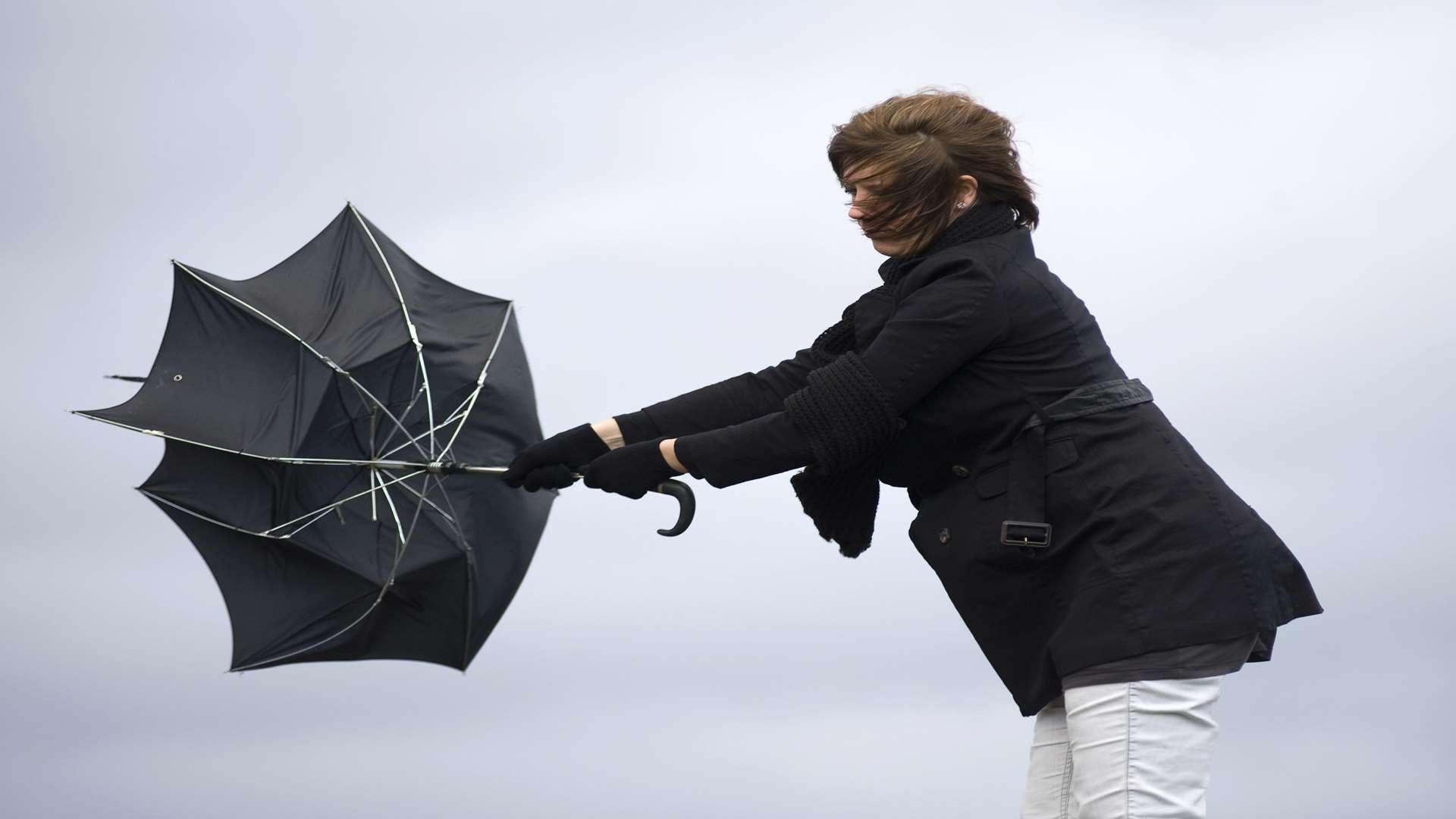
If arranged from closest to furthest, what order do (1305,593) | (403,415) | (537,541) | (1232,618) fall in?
(1232,618) → (1305,593) → (403,415) → (537,541)

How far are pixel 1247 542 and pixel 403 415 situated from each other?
7.98 ft

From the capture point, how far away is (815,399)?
9.15 ft

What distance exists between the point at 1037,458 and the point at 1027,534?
146mm

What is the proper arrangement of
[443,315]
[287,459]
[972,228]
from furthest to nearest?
[443,315]
[287,459]
[972,228]

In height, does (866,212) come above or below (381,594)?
above

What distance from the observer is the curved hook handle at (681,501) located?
312 centimetres

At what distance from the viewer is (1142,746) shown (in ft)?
8.51

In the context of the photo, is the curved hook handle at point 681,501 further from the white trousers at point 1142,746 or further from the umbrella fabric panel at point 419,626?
the umbrella fabric panel at point 419,626

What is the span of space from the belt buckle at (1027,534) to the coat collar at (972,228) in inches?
21.9

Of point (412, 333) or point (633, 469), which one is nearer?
point (633, 469)

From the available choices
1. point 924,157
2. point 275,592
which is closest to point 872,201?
point 924,157

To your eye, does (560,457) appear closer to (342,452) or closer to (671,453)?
(671,453)

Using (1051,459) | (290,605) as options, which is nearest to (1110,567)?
(1051,459)

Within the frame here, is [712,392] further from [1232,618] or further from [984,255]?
[1232,618]
